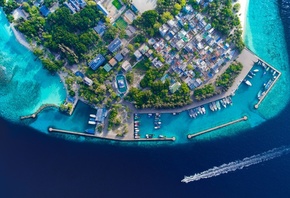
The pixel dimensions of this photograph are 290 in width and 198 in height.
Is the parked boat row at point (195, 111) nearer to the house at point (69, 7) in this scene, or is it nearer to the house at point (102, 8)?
the house at point (102, 8)

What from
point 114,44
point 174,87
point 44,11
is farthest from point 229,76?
point 44,11

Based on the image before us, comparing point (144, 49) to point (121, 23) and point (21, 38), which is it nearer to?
point (121, 23)

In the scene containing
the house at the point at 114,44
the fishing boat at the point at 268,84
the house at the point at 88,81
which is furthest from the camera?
the fishing boat at the point at 268,84

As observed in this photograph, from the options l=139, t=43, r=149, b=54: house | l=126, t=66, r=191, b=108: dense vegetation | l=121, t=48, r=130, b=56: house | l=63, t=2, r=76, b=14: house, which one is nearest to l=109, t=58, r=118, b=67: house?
l=121, t=48, r=130, b=56: house

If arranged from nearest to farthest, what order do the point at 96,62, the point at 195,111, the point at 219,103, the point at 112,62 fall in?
the point at 96,62 < the point at 112,62 < the point at 195,111 < the point at 219,103

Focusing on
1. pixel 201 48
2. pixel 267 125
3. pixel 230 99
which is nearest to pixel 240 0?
pixel 201 48

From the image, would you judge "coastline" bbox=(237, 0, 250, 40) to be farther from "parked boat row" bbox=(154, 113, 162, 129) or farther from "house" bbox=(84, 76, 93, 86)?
"house" bbox=(84, 76, 93, 86)

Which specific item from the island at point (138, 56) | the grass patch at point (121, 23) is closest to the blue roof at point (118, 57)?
the island at point (138, 56)
